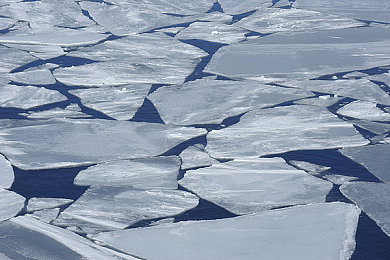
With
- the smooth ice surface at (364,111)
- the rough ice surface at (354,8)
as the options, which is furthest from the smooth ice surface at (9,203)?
the rough ice surface at (354,8)

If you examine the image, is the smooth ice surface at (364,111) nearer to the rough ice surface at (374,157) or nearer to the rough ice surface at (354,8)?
the rough ice surface at (374,157)

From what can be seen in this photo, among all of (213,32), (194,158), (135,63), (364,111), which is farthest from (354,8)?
(194,158)

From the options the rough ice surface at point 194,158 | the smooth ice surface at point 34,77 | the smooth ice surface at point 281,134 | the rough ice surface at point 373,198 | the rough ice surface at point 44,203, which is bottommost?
the rough ice surface at point 373,198

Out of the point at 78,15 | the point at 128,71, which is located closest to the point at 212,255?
the point at 128,71

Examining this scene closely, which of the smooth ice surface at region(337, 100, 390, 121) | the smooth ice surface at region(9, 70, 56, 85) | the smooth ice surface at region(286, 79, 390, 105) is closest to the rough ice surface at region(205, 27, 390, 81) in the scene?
the smooth ice surface at region(286, 79, 390, 105)

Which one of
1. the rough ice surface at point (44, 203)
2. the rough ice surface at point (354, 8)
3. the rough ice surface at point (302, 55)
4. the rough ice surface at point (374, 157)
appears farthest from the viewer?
the rough ice surface at point (354, 8)

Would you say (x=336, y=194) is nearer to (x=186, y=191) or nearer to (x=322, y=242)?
(x=322, y=242)
